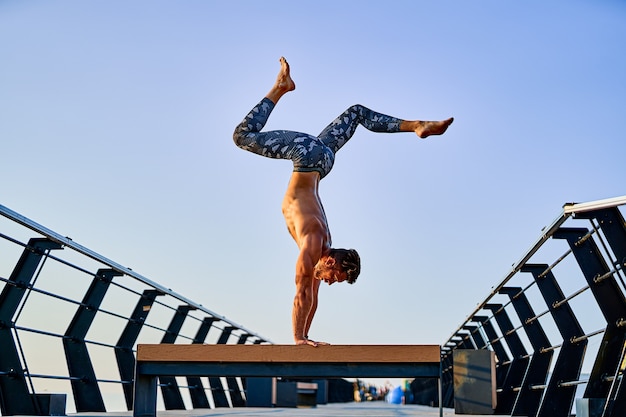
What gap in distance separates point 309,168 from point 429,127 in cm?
84

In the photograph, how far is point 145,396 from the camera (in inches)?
175

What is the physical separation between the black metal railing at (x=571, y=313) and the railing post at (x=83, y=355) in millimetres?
3379

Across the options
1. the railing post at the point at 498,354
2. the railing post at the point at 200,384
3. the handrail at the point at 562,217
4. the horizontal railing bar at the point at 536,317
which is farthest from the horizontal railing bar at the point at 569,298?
the railing post at the point at 200,384

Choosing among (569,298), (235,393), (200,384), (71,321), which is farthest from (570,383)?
(235,393)

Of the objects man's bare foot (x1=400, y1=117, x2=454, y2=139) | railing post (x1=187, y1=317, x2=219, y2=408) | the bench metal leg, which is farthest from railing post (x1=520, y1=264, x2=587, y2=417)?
railing post (x1=187, y1=317, x2=219, y2=408)

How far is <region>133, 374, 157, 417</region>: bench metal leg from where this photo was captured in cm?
431

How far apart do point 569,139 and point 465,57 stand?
169cm

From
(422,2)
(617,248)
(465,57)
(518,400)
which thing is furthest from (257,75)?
(617,248)

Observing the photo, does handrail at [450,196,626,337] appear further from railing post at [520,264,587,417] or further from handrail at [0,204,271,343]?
handrail at [0,204,271,343]

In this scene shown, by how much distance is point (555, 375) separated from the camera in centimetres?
555

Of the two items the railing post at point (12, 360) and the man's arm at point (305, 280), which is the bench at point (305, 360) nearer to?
the man's arm at point (305, 280)

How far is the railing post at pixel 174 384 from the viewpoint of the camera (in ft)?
29.6

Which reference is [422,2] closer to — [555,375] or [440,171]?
[440,171]

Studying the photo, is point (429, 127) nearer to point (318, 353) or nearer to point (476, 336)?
point (318, 353)
